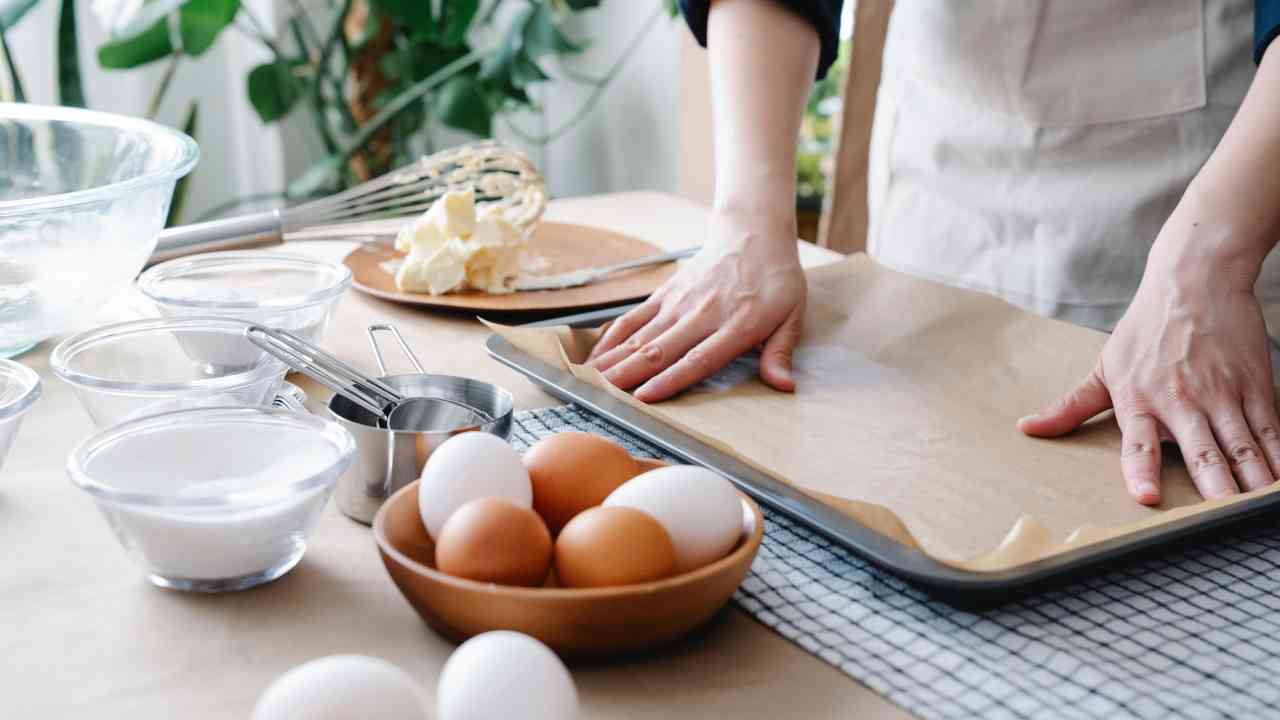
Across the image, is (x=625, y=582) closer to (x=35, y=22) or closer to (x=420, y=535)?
(x=420, y=535)

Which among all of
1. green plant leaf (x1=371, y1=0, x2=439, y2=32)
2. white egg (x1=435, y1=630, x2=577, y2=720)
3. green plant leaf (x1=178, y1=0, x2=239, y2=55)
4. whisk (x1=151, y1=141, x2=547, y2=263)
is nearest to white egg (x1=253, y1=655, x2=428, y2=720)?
white egg (x1=435, y1=630, x2=577, y2=720)

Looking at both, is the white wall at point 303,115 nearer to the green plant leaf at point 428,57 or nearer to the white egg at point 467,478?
the green plant leaf at point 428,57

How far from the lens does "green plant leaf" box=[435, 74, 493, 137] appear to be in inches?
98.8

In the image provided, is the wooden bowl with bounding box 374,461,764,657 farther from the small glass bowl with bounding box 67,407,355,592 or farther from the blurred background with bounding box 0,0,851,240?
the blurred background with bounding box 0,0,851,240

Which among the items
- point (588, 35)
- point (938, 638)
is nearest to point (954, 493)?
point (938, 638)

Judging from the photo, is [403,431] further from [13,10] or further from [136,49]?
[136,49]

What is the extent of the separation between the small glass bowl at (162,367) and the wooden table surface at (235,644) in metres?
0.07

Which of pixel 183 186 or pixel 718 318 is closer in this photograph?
pixel 718 318

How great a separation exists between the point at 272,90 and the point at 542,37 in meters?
0.59

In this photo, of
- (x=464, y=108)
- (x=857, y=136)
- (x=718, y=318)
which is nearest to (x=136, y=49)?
(x=464, y=108)

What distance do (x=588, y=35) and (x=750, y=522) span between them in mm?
2404

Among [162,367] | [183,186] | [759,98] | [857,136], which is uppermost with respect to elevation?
[759,98]

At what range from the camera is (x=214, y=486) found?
67 centimetres

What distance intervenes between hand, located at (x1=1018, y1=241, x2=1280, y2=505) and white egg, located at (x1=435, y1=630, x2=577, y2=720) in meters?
0.52
